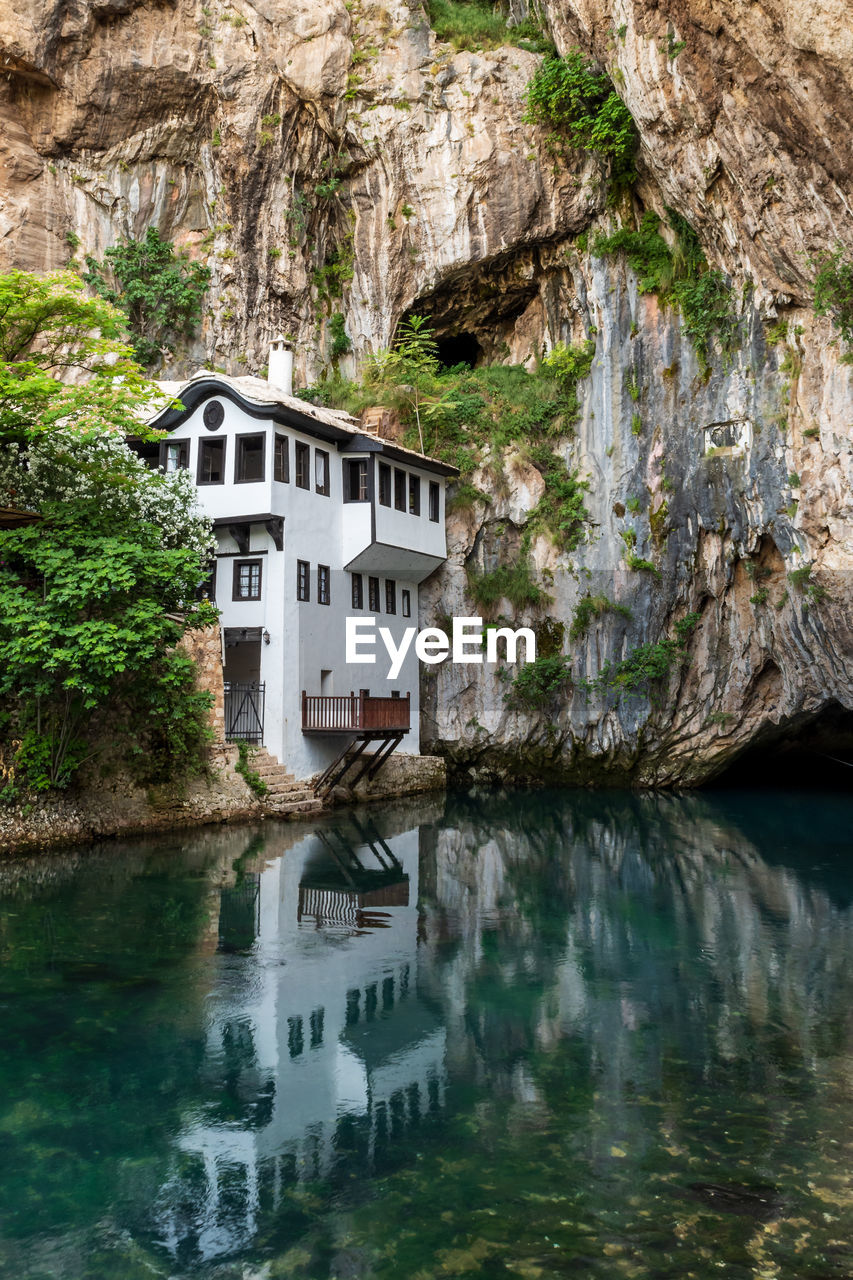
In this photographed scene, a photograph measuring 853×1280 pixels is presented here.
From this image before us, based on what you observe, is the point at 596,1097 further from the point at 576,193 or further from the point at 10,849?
the point at 576,193

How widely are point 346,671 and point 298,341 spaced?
14462 mm

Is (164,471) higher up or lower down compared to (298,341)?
lower down

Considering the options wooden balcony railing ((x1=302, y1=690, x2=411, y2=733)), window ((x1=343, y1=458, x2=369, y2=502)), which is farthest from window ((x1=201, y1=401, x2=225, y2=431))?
wooden balcony railing ((x1=302, y1=690, x2=411, y2=733))

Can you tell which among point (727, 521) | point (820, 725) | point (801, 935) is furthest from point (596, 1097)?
point (820, 725)

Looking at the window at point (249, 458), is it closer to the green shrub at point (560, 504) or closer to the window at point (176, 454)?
the window at point (176, 454)

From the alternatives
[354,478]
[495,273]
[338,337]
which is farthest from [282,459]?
[495,273]

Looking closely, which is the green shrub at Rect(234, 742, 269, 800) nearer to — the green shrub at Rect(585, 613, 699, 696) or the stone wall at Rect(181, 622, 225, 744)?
the stone wall at Rect(181, 622, 225, 744)

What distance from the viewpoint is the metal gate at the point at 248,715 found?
84.1 ft

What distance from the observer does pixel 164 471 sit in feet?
83.2

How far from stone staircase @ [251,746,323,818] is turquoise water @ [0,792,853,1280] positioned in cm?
748

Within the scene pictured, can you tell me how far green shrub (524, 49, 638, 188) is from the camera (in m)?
29.3

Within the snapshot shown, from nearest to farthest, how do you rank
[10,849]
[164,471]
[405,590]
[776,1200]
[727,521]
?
1. [776,1200]
2. [10,849]
3. [164,471]
4. [727,521]
5. [405,590]

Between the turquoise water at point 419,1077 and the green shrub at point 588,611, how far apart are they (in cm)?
1588

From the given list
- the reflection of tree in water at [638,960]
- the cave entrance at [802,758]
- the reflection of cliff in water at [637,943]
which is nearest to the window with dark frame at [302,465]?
the reflection of cliff in water at [637,943]
